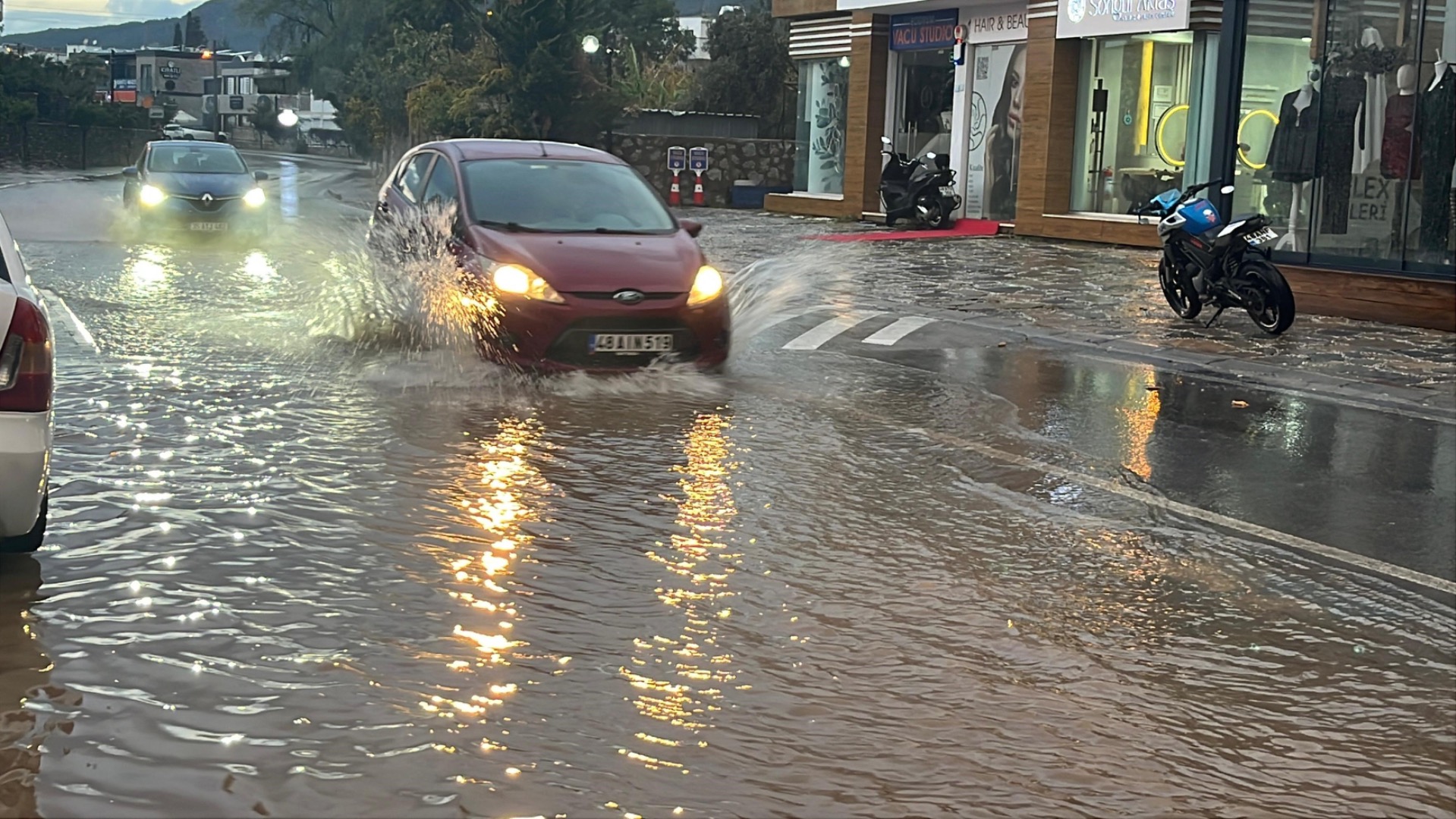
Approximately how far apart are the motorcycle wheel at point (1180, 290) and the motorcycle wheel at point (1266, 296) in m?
0.62

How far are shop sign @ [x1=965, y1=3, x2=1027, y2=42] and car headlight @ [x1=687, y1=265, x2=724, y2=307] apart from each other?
19.1m

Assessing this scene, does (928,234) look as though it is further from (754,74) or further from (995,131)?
(754,74)

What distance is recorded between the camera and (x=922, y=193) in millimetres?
29062

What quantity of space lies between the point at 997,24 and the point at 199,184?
46.4 feet

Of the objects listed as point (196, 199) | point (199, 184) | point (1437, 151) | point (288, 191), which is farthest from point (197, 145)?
point (1437, 151)

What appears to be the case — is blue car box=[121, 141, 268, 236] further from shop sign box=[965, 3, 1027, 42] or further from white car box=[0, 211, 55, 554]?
white car box=[0, 211, 55, 554]

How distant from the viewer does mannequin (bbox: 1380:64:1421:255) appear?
16.0 m

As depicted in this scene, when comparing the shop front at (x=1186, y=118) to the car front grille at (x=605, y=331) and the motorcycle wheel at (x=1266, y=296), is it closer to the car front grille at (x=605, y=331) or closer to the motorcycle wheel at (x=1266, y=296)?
the motorcycle wheel at (x=1266, y=296)

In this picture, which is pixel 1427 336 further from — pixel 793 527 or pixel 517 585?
pixel 517 585

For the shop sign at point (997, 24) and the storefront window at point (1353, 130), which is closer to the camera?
the storefront window at point (1353, 130)

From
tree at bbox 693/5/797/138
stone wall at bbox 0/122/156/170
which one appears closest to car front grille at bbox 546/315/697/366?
tree at bbox 693/5/797/138

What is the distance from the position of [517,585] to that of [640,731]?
149 cm

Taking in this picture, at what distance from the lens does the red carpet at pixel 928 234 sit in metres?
26.4

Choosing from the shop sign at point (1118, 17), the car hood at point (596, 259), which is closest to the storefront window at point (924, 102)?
the shop sign at point (1118, 17)
